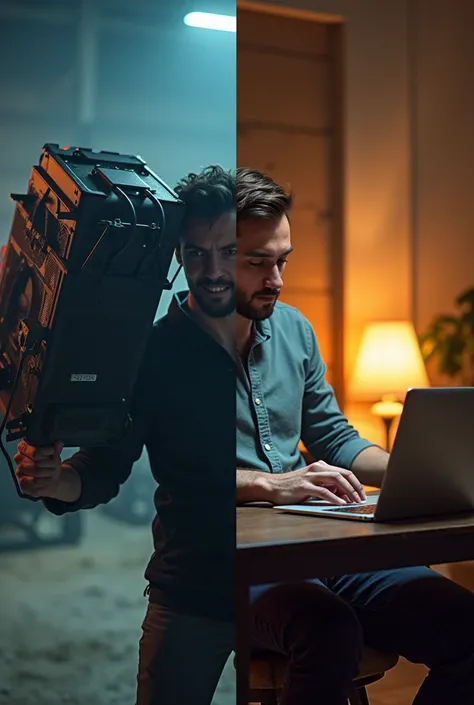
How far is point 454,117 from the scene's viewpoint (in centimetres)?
469

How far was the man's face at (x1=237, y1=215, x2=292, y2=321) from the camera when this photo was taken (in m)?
2.08

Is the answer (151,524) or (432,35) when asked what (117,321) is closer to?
(151,524)

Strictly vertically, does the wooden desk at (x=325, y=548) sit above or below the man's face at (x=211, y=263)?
below

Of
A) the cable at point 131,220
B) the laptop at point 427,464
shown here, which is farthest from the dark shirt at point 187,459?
the laptop at point 427,464

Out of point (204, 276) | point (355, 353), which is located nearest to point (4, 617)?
point (204, 276)

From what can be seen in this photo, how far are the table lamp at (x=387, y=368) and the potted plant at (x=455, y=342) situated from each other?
238 mm

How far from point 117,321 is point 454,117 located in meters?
3.79

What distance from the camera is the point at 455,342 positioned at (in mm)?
4516

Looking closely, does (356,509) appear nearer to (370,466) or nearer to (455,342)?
(370,466)

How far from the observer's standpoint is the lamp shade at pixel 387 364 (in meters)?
4.21

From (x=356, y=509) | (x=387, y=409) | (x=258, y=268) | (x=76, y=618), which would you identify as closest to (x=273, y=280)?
(x=258, y=268)

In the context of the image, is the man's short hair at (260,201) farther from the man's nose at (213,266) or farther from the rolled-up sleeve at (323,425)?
the man's nose at (213,266)

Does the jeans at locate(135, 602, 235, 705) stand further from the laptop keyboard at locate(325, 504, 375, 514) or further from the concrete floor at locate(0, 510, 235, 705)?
the laptop keyboard at locate(325, 504, 375, 514)

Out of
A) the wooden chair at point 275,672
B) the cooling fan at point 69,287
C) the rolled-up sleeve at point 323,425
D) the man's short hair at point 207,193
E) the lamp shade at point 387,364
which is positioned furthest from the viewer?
the lamp shade at point 387,364
